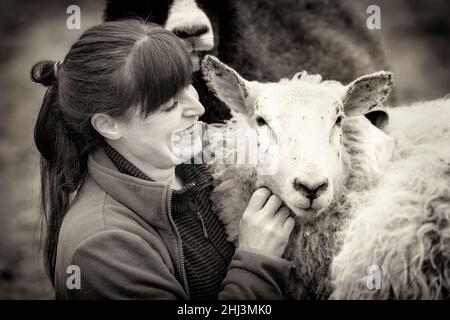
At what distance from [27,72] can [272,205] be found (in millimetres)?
3651

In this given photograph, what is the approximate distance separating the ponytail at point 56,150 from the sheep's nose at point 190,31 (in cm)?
89

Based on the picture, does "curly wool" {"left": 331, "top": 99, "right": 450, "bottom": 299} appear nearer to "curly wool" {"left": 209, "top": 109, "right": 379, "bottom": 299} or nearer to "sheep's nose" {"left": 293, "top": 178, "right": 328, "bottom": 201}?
"curly wool" {"left": 209, "top": 109, "right": 379, "bottom": 299}

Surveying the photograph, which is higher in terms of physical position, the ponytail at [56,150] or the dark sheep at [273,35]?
the dark sheep at [273,35]

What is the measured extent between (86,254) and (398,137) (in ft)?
Result: 4.05

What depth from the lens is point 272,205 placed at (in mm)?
1744

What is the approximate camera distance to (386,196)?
171cm

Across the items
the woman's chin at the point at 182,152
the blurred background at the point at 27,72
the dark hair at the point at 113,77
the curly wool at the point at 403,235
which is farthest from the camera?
the blurred background at the point at 27,72

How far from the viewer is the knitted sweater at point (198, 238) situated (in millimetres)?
1721

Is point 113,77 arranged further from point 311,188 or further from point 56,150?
point 311,188

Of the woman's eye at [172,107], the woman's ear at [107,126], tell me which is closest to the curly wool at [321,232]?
the woman's eye at [172,107]

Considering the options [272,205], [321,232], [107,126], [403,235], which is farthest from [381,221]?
[107,126]

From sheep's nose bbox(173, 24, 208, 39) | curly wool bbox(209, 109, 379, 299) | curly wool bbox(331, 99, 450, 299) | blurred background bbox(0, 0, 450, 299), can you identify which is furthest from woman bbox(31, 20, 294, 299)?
blurred background bbox(0, 0, 450, 299)

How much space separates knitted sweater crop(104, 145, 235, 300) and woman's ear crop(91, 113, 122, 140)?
69 mm

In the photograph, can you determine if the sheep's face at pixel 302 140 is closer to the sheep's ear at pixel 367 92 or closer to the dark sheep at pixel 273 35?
the sheep's ear at pixel 367 92
